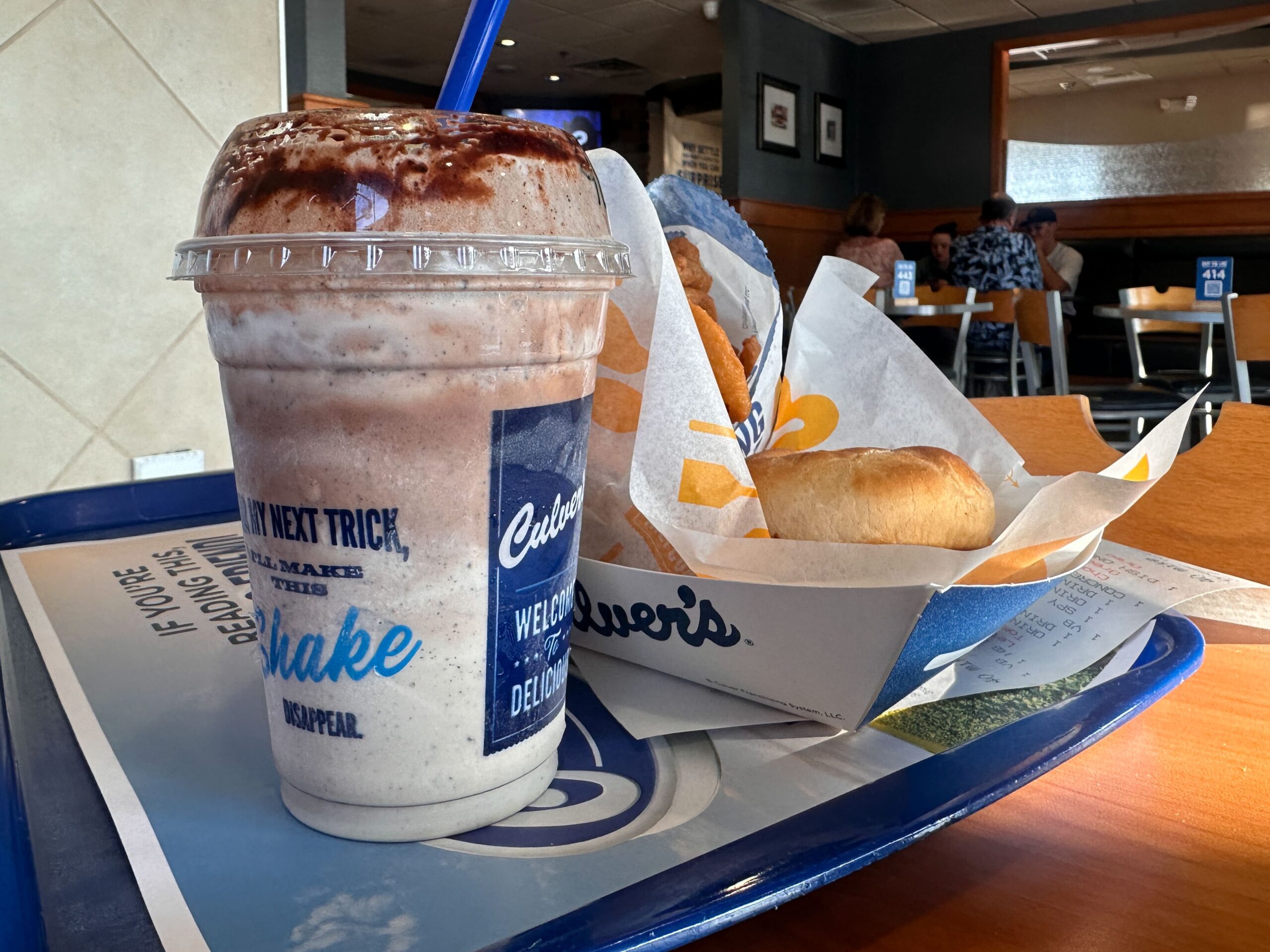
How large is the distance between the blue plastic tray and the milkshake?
0.23 feet

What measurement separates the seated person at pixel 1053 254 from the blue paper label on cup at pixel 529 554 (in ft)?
23.3

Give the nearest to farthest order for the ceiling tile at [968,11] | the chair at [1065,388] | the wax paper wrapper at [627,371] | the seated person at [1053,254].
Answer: the wax paper wrapper at [627,371]
the chair at [1065,388]
the seated person at [1053,254]
the ceiling tile at [968,11]

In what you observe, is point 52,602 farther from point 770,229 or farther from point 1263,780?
point 770,229

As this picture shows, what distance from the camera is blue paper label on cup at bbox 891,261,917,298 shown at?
4684 millimetres

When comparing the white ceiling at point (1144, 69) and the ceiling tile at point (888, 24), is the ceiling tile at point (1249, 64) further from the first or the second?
the ceiling tile at point (888, 24)

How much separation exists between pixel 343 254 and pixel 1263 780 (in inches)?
15.4

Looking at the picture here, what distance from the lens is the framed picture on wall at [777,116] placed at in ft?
25.2

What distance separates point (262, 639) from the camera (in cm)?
35

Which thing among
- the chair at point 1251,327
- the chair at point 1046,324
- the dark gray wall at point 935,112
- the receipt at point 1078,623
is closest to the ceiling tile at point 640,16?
the dark gray wall at point 935,112

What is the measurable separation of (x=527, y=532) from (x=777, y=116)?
8131mm

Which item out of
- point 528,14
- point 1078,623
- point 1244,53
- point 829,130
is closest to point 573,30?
point 528,14

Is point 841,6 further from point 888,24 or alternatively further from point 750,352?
point 750,352

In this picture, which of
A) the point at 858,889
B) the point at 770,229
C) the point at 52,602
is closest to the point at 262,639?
the point at 858,889

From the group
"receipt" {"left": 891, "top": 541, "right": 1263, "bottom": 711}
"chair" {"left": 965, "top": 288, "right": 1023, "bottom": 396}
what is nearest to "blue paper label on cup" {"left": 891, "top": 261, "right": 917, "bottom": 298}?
"chair" {"left": 965, "top": 288, "right": 1023, "bottom": 396}
